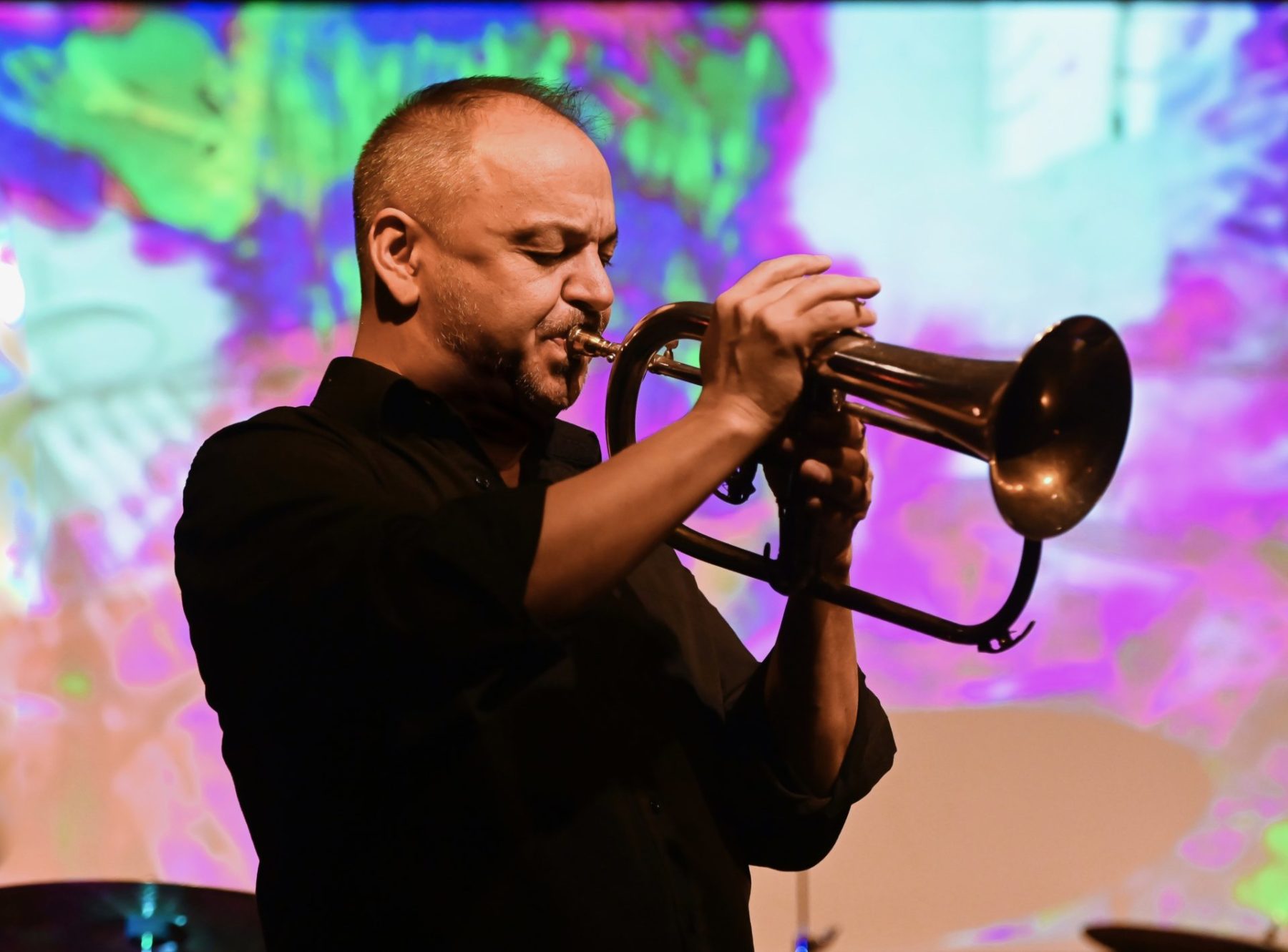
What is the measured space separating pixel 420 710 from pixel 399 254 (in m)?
0.63

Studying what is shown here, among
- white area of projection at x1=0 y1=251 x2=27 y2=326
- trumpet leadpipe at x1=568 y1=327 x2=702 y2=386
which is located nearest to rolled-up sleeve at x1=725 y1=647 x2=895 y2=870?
trumpet leadpipe at x1=568 y1=327 x2=702 y2=386

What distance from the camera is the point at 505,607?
1187 mm

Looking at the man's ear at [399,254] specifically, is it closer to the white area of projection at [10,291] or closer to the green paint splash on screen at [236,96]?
the green paint splash on screen at [236,96]

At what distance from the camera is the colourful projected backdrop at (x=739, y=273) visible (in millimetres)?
2744

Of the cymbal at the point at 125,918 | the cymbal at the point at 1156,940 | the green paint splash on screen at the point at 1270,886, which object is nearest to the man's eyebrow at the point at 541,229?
the cymbal at the point at 125,918

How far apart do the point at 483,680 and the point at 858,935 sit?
1886 mm

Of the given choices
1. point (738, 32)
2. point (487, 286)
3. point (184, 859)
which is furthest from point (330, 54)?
point (184, 859)

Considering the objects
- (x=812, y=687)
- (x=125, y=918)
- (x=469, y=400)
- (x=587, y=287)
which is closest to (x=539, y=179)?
(x=587, y=287)

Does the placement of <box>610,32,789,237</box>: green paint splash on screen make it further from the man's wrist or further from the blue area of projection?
the man's wrist

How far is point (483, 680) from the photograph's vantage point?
1329 mm

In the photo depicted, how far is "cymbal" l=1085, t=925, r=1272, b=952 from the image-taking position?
7.04 feet

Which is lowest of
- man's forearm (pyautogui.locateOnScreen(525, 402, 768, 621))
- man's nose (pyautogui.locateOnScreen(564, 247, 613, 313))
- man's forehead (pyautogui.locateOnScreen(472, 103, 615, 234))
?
man's forearm (pyautogui.locateOnScreen(525, 402, 768, 621))

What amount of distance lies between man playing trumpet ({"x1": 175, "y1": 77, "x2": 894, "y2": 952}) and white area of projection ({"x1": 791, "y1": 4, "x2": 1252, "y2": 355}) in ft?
4.35

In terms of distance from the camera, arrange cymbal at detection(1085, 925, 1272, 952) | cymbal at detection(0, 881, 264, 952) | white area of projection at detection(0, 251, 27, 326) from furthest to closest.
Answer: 1. white area of projection at detection(0, 251, 27, 326)
2. cymbal at detection(1085, 925, 1272, 952)
3. cymbal at detection(0, 881, 264, 952)
